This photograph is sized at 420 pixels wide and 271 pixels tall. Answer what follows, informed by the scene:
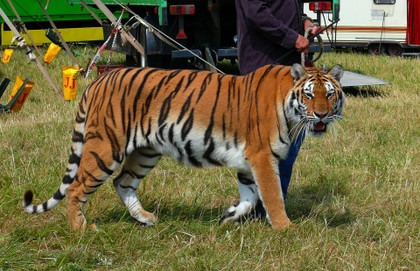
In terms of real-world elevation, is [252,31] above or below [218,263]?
above

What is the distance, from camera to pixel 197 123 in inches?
168

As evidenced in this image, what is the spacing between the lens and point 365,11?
52.4 ft

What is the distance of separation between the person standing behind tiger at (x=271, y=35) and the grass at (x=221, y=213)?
1.77 ft

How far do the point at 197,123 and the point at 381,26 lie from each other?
41.3 feet

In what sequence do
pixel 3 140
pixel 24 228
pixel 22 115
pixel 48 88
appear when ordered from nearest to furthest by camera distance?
pixel 24 228
pixel 3 140
pixel 22 115
pixel 48 88

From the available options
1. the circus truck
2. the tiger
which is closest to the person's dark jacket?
the tiger

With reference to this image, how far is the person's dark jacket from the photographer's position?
14.3ft

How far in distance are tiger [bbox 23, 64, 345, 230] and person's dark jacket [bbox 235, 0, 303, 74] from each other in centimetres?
25

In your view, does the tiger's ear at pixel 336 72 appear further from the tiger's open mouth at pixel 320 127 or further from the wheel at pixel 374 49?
the wheel at pixel 374 49

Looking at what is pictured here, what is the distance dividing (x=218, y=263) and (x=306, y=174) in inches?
86.2

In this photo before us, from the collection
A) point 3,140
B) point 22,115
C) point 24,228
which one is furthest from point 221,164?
point 22,115

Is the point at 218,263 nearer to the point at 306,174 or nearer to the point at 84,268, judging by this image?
the point at 84,268

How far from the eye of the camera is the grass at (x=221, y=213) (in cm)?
376

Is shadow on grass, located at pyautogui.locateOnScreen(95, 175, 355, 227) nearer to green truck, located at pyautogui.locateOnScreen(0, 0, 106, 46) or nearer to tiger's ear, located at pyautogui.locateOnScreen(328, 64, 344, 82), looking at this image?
tiger's ear, located at pyautogui.locateOnScreen(328, 64, 344, 82)
